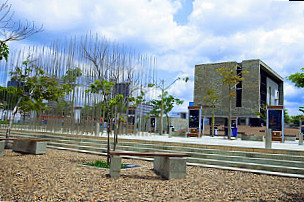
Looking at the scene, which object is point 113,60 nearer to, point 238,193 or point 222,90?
point 238,193

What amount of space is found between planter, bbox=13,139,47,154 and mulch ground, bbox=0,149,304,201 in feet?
10.1

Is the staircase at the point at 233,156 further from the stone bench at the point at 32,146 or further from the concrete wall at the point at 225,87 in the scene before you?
the concrete wall at the point at 225,87

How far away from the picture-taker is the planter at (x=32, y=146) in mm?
9938

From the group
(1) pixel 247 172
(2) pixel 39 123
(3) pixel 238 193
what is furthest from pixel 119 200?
(2) pixel 39 123

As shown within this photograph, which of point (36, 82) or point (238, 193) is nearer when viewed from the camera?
point (238, 193)

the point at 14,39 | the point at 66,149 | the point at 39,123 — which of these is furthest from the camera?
the point at 39,123

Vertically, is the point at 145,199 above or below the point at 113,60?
below

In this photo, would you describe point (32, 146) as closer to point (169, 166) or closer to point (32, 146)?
point (32, 146)

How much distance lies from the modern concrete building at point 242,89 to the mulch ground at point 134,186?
36.0 meters

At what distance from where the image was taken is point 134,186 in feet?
17.4

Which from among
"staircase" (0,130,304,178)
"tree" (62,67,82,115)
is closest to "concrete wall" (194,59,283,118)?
"tree" (62,67,82,115)

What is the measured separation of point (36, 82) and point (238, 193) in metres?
11.6

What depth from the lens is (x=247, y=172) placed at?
289 inches

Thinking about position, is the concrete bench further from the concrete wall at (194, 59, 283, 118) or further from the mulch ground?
the concrete wall at (194, 59, 283, 118)
